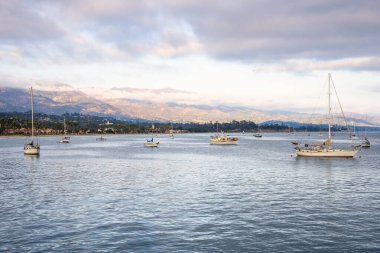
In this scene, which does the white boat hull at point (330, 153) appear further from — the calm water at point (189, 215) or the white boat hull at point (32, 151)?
the white boat hull at point (32, 151)

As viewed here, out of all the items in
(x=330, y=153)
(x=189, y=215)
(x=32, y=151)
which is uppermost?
(x=32, y=151)

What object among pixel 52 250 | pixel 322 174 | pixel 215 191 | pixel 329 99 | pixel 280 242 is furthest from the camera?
pixel 329 99

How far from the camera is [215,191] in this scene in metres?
58.0

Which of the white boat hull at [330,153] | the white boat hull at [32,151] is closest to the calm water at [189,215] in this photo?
the white boat hull at [330,153]

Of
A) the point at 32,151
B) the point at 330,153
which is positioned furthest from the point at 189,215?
the point at 32,151

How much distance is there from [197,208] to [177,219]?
5.84 metres

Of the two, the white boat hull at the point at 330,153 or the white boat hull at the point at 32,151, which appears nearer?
the white boat hull at the point at 330,153

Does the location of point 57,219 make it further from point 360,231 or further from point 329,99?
point 329,99

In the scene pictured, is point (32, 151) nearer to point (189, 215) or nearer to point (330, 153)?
point (330, 153)

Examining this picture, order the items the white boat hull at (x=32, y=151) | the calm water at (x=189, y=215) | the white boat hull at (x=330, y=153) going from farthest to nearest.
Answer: the white boat hull at (x=32, y=151), the white boat hull at (x=330, y=153), the calm water at (x=189, y=215)

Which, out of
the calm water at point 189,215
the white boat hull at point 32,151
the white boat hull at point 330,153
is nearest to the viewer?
the calm water at point 189,215

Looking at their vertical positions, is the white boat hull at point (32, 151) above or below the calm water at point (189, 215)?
above

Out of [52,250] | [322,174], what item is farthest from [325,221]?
[322,174]

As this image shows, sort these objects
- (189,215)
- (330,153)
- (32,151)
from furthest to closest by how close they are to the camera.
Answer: (32,151)
(330,153)
(189,215)
